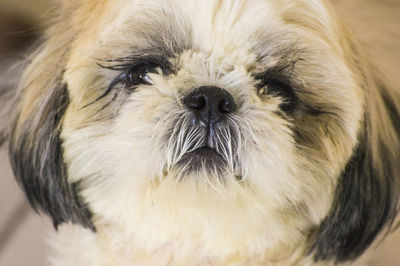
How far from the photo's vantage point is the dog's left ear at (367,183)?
1154mm

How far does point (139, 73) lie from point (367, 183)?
1.78 ft

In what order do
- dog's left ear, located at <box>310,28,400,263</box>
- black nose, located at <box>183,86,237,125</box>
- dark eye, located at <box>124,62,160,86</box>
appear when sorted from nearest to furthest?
black nose, located at <box>183,86,237,125</box>, dark eye, located at <box>124,62,160,86</box>, dog's left ear, located at <box>310,28,400,263</box>

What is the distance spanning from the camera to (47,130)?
114 cm

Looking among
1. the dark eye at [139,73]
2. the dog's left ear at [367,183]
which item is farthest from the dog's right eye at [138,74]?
the dog's left ear at [367,183]

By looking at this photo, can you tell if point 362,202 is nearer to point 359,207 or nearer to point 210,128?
point 359,207

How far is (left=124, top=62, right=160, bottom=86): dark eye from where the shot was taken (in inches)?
41.3

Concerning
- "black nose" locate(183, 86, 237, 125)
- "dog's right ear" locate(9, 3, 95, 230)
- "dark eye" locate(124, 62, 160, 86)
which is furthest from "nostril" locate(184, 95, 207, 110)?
"dog's right ear" locate(9, 3, 95, 230)

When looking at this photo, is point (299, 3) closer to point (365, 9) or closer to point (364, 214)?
point (364, 214)

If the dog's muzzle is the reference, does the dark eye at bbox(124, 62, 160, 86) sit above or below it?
above

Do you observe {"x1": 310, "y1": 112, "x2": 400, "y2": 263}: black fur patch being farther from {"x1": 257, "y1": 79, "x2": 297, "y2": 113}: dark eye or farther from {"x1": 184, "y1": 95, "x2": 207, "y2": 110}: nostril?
{"x1": 184, "y1": 95, "x2": 207, "y2": 110}: nostril

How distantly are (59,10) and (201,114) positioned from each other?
470mm

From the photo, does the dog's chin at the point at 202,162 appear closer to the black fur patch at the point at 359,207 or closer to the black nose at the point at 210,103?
the black nose at the point at 210,103

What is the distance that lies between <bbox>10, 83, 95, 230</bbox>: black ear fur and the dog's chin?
0.31m

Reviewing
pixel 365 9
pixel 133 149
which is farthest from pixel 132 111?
pixel 365 9
